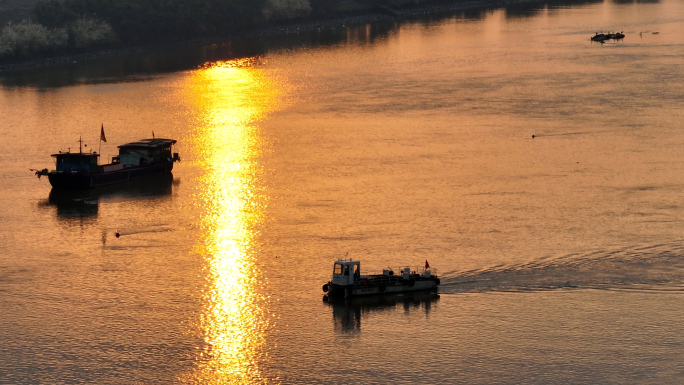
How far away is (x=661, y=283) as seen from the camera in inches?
1935

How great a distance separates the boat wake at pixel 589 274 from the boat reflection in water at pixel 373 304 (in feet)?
3.98

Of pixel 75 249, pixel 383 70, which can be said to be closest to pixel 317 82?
pixel 383 70

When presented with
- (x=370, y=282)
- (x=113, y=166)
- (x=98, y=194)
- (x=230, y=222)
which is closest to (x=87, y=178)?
(x=98, y=194)

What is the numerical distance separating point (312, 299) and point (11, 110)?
6119cm

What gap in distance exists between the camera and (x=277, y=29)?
165375mm

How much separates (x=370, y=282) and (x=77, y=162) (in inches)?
1214

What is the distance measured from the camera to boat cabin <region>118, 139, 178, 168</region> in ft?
250

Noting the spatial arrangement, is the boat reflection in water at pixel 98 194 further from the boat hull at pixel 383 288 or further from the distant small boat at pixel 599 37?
the distant small boat at pixel 599 37

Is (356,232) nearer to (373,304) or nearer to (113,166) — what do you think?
(373,304)

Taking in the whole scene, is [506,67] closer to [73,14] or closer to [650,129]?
[650,129]

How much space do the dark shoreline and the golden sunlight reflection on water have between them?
97.5ft

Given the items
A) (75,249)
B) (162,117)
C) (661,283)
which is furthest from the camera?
(162,117)

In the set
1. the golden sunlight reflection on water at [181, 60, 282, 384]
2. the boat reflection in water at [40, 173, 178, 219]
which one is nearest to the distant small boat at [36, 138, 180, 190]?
the boat reflection in water at [40, 173, 178, 219]

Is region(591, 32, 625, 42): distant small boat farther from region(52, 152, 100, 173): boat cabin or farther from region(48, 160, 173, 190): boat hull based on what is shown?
region(52, 152, 100, 173): boat cabin
